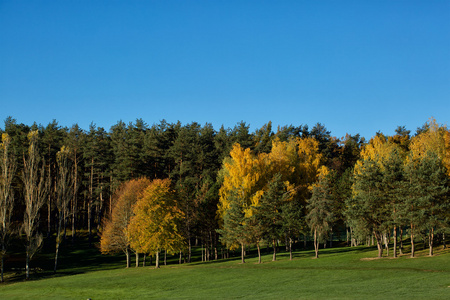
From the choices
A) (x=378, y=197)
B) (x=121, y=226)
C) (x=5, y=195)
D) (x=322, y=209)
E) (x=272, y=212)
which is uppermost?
(x=5, y=195)

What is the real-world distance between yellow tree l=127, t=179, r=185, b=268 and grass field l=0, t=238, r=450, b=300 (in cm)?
523

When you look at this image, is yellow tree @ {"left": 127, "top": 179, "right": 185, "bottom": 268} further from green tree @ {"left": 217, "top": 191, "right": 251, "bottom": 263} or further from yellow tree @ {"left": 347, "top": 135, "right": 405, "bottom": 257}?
yellow tree @ {"left": 347, "top": 135, "right": 405, "bottom": 257}

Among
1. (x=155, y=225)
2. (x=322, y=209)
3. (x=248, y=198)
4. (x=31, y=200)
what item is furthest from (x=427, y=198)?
(x=31, y=200)

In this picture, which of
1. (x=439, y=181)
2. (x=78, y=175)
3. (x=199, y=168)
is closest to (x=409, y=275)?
(x=439, y=181)

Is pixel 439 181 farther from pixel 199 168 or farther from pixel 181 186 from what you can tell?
pixel 199 168

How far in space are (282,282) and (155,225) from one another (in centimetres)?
2322

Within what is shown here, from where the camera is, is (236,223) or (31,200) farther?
(31,200)

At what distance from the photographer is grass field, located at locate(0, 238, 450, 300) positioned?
1110 inches

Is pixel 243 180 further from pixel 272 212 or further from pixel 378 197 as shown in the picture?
pixel 378 197

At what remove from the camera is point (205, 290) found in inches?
1299

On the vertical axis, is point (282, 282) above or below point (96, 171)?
below

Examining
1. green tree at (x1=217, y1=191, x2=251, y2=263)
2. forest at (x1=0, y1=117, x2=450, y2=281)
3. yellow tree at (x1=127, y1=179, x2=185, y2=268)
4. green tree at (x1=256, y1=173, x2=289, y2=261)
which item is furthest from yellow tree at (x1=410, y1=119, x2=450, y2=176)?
yellow tree at (x1=127, y1=179, x2=185, y2=268)

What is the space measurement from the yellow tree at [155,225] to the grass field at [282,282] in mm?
5232

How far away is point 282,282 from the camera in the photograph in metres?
35.0
